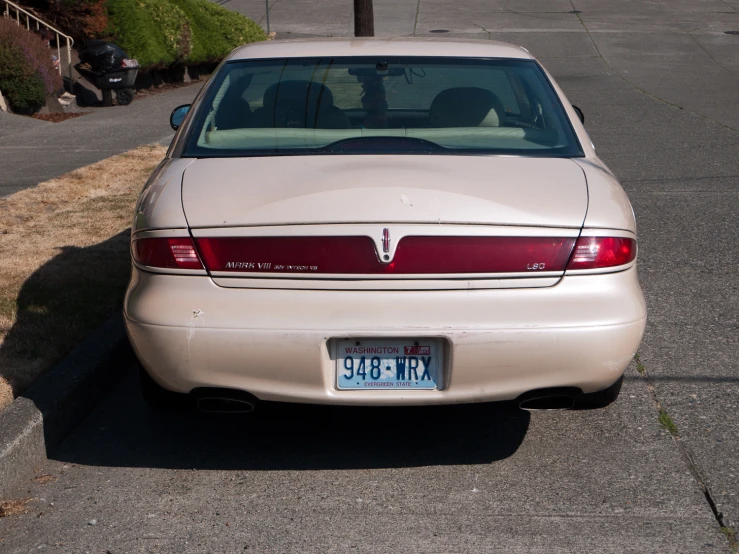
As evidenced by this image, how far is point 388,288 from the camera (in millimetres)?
3391

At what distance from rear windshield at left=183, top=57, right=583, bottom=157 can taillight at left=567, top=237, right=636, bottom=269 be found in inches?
28.5

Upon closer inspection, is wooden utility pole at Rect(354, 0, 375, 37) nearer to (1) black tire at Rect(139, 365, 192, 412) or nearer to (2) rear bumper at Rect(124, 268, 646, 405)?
(1) black tire at Rect(139, 365, 192, 412)

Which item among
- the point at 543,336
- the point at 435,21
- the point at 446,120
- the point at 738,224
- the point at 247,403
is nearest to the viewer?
the point at 543,336

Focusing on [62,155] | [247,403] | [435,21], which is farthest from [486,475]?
[435,21]

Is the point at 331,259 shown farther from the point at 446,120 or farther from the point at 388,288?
the point at 446,120

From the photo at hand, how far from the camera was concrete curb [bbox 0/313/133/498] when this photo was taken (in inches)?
147

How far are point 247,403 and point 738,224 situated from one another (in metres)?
5.58

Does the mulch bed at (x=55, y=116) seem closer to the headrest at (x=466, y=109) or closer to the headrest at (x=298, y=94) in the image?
the headrest at (x=298, y=94)

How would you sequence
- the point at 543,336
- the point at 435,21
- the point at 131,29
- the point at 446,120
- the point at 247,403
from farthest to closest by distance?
the point at 435,21 < the point at 131,29 < the point at 446,120 < the point at 247,403 < the point at 543,336

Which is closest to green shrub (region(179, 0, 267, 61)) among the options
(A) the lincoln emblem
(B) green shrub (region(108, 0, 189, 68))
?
(B) green shrub (region(108, 0, 189, 68))

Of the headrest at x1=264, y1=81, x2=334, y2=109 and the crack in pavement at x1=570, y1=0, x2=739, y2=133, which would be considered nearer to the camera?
the headrest at x1=264, y1=81, x2=334, y2=109

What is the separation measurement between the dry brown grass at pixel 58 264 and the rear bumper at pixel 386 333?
1158 millimetres

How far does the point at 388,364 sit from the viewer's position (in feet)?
11.3

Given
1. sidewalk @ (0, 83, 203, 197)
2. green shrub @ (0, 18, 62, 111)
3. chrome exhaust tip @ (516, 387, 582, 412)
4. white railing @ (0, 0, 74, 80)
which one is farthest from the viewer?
white railing @ (0, 0, 74, 80)
